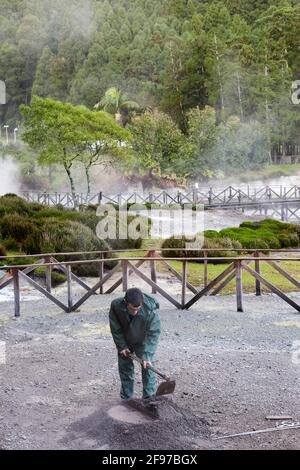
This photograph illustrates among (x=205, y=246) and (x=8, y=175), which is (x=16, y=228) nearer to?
(x=205, y=246)

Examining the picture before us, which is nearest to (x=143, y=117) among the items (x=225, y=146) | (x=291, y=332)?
(x=225, y=146)

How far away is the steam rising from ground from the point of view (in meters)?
59.1

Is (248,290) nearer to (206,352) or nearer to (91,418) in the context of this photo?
(206,352)

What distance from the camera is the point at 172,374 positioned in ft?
29.2

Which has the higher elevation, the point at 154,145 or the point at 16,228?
the point at 154,145

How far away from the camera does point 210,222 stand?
35844 millimetres

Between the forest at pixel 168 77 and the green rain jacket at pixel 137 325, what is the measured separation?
101ft

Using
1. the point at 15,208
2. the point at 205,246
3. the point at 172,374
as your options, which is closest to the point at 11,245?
the point at 15,208

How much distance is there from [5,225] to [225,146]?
4016 centimetres

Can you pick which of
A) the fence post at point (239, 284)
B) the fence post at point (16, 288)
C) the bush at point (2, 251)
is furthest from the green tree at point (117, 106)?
the fence post at point (239, 284)

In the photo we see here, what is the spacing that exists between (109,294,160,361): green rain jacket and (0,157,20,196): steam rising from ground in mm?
52394

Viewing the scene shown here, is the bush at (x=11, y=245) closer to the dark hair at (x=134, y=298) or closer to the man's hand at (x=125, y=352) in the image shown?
the man's hand at (x=125, y=352)

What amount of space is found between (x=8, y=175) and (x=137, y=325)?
185 ft
